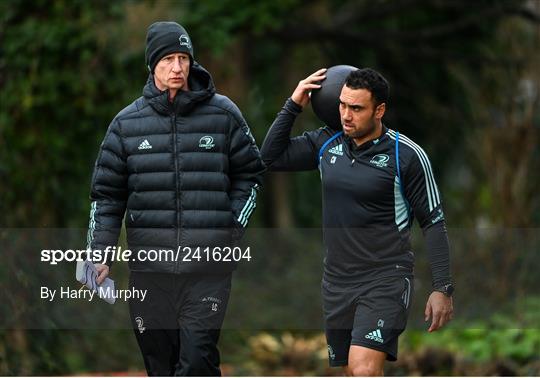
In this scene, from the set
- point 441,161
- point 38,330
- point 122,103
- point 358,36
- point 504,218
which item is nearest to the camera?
point 38,330

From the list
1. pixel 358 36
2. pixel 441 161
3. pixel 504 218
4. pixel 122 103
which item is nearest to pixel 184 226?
pixel 122 103

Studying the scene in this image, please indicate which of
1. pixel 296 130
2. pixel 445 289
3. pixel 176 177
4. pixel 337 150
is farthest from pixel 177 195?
pixel 296 130

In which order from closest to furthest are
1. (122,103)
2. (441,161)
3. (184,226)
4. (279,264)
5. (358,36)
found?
(184,226)
(122,103)
(279,264)
(358,36)
(441,161)

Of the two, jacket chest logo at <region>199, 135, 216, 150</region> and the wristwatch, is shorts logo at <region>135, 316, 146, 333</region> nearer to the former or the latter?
jacket chest logo at <region>199, 135, 216, 150</region>

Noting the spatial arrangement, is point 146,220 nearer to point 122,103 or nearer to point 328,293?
point 328,293

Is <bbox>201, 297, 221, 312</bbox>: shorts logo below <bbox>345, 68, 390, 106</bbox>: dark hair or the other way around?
below

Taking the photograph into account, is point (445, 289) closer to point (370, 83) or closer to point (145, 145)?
point (370, 83)

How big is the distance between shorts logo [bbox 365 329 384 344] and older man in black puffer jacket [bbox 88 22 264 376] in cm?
84

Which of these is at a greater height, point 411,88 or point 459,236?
point 411,88

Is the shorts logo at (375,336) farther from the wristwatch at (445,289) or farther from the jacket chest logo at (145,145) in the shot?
the jacket chest logo at (145,145)

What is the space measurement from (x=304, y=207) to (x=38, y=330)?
449 inches

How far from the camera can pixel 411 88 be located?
69.7 ft

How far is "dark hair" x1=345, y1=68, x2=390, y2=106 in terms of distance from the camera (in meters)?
7.53

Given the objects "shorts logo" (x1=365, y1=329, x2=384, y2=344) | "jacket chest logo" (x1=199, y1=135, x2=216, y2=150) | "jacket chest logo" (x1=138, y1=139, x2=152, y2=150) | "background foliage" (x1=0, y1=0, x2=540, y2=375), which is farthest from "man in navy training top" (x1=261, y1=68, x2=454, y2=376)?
"background foliage" (x1=0, y1=0, x2=540, y2=375)
